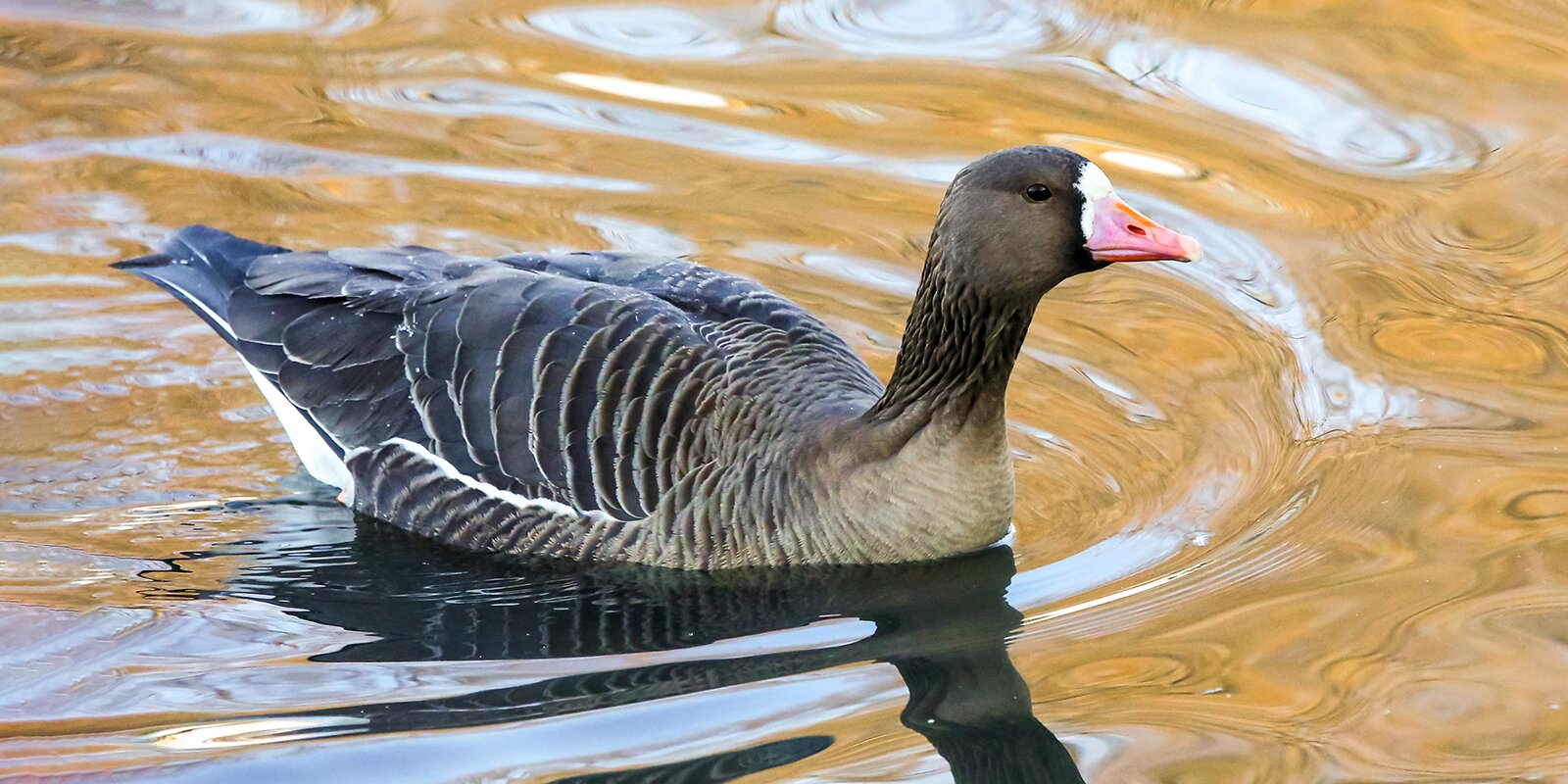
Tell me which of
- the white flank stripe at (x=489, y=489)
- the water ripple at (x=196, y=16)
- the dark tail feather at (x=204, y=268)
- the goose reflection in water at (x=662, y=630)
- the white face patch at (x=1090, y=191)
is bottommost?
the goose reflection in water at (x=662, y=630)

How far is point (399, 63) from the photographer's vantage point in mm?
12336

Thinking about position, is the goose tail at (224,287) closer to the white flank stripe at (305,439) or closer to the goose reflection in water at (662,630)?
the white flank stripe at (305,439)

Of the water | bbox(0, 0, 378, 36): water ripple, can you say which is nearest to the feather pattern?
the water

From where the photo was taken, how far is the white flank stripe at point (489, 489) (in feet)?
24.9

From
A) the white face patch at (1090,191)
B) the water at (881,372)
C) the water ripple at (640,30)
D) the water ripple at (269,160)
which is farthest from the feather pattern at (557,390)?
the water ripple at (640,30)

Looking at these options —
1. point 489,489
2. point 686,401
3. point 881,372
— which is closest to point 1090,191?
point 686,401

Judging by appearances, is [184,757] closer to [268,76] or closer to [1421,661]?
[1421,661]

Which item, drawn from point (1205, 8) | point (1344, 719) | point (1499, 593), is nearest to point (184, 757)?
point (1344, 719)

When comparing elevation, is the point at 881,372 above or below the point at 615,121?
below

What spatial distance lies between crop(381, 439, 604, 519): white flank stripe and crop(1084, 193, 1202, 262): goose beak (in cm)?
236

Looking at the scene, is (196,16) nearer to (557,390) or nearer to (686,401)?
(557,390)

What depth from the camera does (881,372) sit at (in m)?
9.22

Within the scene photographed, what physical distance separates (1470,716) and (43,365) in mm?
6811

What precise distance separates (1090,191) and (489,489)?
286cm
